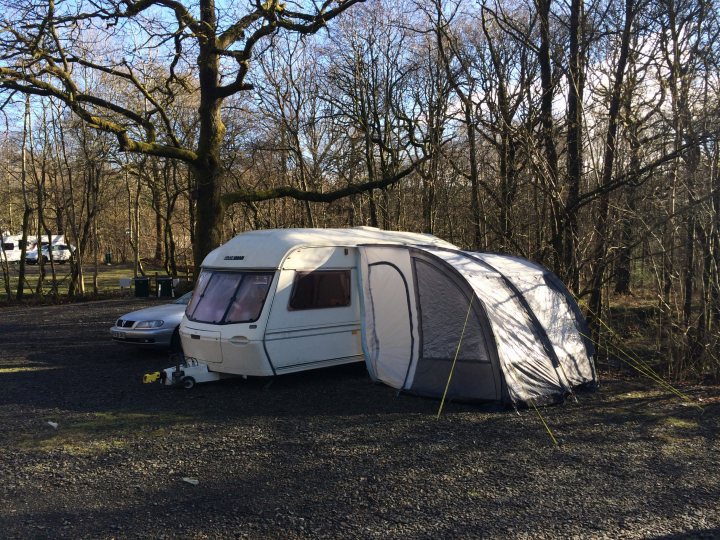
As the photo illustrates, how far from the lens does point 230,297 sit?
9047mm

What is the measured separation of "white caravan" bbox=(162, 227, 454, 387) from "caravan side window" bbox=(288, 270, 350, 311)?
0.01 m

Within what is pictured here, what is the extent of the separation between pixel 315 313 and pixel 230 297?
1.31 metres

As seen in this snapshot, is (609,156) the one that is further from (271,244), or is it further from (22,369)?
(22,369)

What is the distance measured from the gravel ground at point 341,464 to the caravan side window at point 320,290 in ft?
4.17

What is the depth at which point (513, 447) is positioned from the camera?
6.46 metres

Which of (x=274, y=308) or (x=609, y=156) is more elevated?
(x=609, y=156)

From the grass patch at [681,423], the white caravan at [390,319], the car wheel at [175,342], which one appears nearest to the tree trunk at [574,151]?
the white caravan at [390,319]

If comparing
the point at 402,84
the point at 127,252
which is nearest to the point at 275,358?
the point at 402,84

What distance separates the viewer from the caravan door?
8.81 meters

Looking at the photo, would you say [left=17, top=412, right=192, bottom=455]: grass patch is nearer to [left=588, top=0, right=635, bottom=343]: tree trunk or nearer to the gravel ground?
the gravel ground

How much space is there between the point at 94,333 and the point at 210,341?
25.6ft

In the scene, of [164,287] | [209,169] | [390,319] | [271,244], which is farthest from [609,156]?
[164,287]

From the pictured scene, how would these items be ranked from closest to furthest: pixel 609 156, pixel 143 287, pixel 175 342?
pixel 609 156
pixel 175 342
pixel 143 287

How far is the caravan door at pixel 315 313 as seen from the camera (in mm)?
8812
